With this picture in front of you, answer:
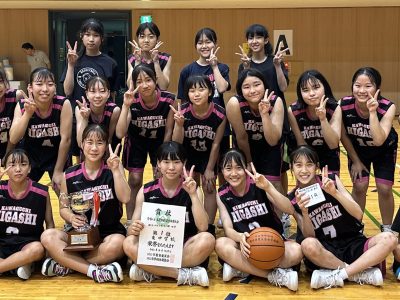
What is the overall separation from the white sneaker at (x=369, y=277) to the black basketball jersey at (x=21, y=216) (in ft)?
6.95

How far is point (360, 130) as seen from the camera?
4.07m

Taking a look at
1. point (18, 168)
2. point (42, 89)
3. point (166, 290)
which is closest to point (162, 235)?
point (166, 290)

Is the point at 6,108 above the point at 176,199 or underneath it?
above

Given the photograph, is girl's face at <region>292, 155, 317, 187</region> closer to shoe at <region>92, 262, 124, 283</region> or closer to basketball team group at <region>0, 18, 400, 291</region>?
basketball team group at <region>0, 18, 400, 291</region>

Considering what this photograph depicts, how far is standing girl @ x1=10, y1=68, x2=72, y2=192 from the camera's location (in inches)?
156

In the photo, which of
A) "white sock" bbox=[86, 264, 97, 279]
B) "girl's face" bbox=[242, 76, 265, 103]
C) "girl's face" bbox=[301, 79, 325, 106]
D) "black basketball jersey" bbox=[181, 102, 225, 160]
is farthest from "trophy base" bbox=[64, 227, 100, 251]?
"girl's face" bbox=[301, 79, 325, 106]

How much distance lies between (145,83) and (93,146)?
722 mm

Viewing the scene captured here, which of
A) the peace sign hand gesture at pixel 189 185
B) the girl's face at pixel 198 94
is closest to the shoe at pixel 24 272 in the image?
the peace sign hand gesture at pixel 189 185

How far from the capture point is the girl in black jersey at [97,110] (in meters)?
4.00

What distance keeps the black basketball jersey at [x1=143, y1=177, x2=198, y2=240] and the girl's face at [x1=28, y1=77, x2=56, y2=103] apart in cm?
112

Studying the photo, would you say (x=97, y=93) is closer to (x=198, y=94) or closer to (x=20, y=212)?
Result: (x=198, y=94)

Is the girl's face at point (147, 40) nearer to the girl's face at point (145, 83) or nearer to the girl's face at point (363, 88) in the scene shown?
the girl's face at point (145, 83)

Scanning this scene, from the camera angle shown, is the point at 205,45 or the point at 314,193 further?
the point at 205,45

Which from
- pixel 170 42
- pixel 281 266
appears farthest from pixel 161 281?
pixel 170 42
